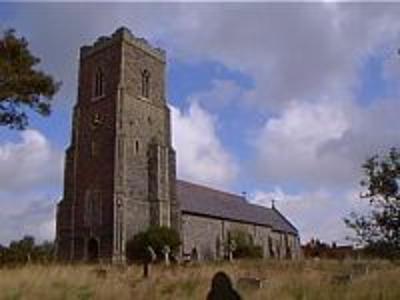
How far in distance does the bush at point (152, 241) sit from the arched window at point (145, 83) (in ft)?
47.4

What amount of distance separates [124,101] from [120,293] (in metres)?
47.9

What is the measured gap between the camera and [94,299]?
12.5 m

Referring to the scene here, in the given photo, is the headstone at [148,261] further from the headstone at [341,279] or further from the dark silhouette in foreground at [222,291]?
the dark silhouette in foreground at [222,291]

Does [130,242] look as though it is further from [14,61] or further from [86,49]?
[14,61]

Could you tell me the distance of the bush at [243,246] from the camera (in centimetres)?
6812

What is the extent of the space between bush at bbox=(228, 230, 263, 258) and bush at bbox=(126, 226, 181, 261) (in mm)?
13919

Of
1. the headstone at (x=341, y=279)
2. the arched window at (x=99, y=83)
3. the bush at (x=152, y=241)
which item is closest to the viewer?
the headstone at (x=341, y=279)

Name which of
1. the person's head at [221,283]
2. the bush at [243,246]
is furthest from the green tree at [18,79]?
the bush at [243,246]

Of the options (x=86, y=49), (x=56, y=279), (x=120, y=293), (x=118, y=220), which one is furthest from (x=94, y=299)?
(x=86, y=49)

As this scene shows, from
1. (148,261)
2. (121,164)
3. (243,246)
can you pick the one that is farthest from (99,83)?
(148,261)

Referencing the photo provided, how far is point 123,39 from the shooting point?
6228cm

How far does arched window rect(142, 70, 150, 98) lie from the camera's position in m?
63.3

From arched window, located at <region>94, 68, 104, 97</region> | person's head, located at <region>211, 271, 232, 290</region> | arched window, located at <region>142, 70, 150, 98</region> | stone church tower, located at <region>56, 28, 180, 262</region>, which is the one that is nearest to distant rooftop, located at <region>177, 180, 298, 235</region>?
stone church tower, located at <region>56, 28, 180, 262</region>

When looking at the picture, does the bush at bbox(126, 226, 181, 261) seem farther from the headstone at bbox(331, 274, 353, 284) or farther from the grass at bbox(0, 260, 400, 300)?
the headstone at bbox(331, 274, 353, 284)
